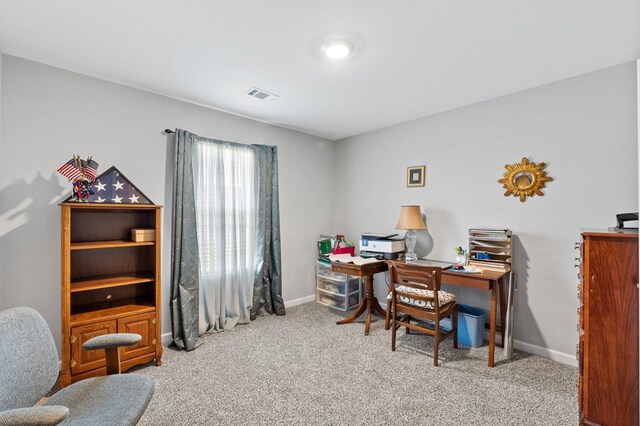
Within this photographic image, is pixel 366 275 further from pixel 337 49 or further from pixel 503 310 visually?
pixel 337 49

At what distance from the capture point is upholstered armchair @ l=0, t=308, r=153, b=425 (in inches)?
47.8

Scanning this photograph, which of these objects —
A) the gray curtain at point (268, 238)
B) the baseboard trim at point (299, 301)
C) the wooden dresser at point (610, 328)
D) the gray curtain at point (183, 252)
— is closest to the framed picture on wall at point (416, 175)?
the gray curtain at point (268, 238)

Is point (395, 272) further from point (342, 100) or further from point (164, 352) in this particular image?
point (164, 352)

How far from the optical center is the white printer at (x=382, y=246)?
11.2 feet

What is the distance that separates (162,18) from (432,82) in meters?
2.08

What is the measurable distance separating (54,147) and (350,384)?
2.92 meters

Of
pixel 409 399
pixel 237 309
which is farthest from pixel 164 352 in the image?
pixel 409 399

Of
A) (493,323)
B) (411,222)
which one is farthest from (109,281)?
(493,323)

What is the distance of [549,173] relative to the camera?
260cm

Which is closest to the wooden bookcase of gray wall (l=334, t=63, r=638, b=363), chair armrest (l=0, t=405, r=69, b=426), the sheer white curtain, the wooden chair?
the sheer white curtain

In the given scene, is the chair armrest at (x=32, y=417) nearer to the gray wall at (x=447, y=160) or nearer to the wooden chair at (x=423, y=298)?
the gray wall at (x=447, y=160)

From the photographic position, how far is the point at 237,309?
133 inches

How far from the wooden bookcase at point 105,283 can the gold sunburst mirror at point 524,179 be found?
3.17 metres

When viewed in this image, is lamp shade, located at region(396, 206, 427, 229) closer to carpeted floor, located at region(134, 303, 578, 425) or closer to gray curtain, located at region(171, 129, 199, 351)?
carpeted floor, located at region(134, 303, 578, 425)
